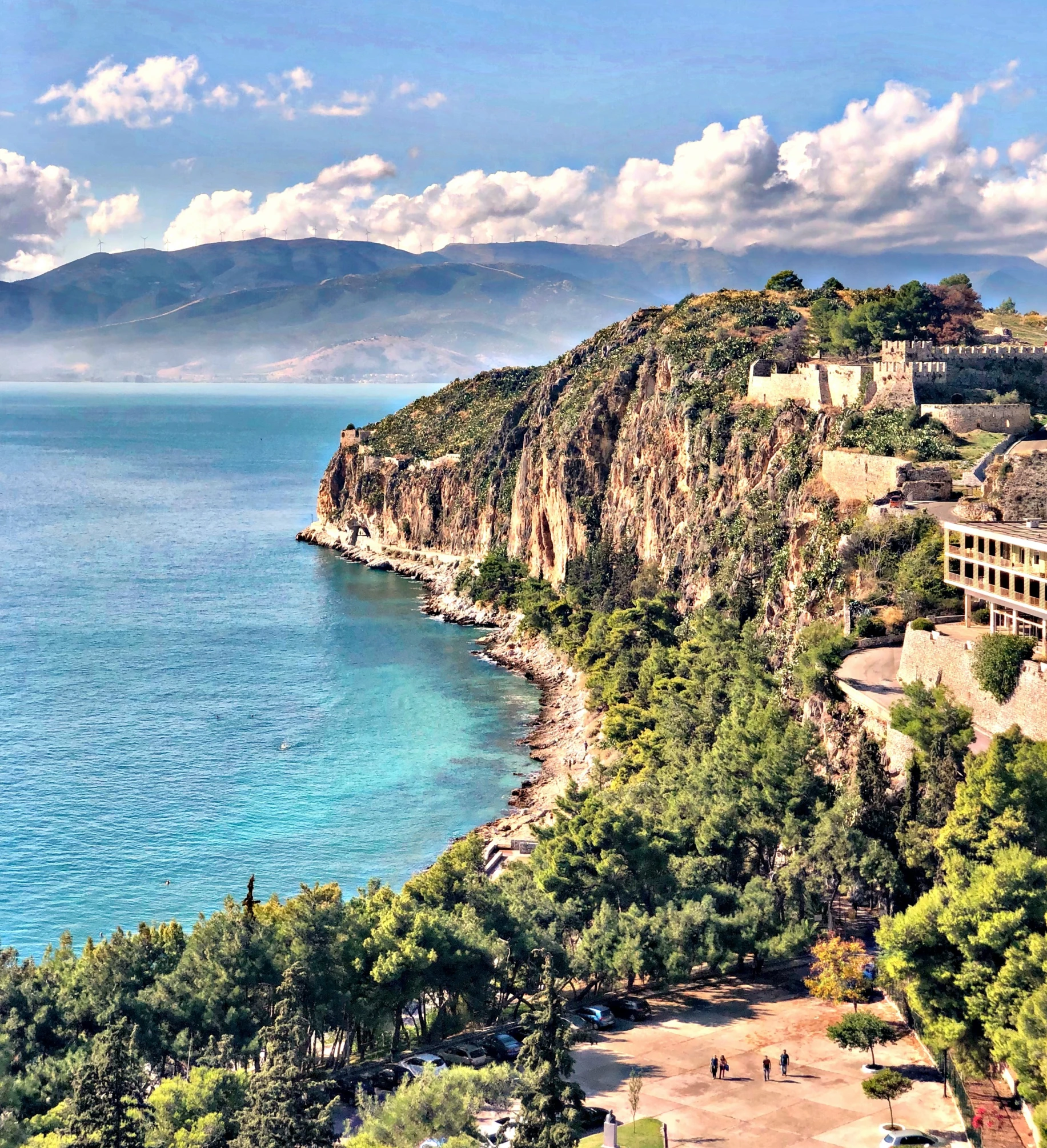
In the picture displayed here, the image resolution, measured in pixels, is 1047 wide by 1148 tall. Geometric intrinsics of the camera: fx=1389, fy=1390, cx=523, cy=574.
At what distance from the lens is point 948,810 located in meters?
38.2

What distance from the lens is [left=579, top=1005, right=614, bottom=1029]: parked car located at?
34.9m

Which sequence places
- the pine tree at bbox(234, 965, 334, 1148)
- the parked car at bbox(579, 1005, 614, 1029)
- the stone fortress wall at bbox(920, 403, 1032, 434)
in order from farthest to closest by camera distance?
1. the stone fortress wall at bbox(920, 403, 1032, 434)
2. the parked car at bbox(579, 1005, 614, 1029)
3. the pine tree at bbox(234, 965, 334, 1148)

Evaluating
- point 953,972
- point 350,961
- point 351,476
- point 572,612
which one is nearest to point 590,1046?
point 350,961

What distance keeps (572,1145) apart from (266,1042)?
833 centimetres

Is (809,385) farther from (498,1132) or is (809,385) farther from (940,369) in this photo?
(498,1132)

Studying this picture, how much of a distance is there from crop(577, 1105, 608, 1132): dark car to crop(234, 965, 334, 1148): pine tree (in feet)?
17.1

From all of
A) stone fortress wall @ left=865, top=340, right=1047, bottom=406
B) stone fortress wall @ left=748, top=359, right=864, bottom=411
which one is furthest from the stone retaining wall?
stone fortress wall @ left=748, top=359, right=864, bottom=411

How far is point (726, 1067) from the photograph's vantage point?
104ft

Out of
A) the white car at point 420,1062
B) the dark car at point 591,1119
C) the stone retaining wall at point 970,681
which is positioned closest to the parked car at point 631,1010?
the white car at point 420,1062

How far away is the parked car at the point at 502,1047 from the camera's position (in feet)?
110

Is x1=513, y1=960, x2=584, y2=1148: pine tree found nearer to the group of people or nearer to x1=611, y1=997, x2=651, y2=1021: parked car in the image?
the group of people

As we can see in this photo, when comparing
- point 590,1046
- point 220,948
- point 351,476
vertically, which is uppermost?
point 351,476

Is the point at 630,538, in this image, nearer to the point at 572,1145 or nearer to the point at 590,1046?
the point at 590,1046

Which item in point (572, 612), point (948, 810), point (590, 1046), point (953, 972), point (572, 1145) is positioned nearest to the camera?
point (572, 1145)
